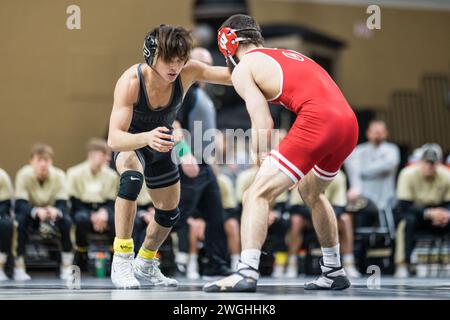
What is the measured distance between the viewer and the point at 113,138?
3.95m

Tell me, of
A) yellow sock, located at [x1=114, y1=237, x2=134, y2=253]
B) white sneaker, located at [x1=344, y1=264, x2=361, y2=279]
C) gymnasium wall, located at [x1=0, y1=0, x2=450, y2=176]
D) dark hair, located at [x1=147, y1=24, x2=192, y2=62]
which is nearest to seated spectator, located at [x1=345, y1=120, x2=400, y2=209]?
white sneaker, located at [x1=344, y1=264, x2=361, y2=279]

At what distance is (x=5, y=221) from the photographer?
637 centimetres

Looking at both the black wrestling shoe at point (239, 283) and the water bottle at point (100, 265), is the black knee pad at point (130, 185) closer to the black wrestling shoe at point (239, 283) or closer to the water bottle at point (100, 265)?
the black wrestling shoe at point (239, 283)

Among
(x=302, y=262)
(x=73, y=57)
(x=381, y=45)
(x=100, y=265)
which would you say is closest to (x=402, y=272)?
(x=302, y=262)

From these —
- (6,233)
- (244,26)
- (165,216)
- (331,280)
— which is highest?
(244,26)

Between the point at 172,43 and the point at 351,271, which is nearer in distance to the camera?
the point at 172,43

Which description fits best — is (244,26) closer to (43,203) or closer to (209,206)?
(209,206)

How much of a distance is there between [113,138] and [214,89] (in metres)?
5.89

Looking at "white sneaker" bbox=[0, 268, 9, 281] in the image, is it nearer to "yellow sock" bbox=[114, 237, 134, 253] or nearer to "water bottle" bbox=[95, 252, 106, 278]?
"water bottle" bbox=[95, 252, 106, 278]

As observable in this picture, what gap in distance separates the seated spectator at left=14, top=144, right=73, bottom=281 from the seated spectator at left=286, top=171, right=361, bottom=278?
1.94 meters

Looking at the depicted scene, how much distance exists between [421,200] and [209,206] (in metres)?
2.51

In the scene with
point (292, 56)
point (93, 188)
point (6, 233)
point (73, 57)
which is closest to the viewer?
point (292, 56)
